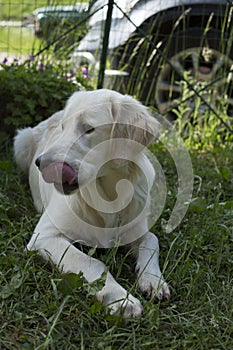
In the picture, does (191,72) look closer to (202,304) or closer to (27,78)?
(27,78)

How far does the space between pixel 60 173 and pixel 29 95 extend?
87.7 inches

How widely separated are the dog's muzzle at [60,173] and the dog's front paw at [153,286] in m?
0.53

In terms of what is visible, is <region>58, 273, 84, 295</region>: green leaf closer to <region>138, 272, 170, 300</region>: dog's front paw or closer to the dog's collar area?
<region>138, 272, 170, 300</region>: dog's front paw

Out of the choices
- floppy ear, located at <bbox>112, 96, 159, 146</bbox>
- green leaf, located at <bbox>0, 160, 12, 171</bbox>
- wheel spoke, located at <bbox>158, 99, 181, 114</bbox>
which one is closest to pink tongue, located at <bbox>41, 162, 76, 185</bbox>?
floppy ear, located at <bbox>112, 96, 159, 146</bbox>

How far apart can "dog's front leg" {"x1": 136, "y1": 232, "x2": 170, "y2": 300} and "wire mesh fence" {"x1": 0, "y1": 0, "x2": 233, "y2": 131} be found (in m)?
2.34

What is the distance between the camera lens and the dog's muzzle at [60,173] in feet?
8.34

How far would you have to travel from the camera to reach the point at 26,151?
418 cm

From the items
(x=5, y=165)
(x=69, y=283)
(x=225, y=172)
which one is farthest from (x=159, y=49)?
(x=69, y=283)

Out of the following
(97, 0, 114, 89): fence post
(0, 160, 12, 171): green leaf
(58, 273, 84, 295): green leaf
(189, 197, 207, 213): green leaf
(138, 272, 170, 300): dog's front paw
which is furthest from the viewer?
(97, 0, 114, 89): fence post

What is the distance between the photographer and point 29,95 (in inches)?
182

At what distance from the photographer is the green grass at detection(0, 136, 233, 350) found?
2170 mm

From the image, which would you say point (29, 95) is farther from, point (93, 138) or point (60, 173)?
point (60, 173)

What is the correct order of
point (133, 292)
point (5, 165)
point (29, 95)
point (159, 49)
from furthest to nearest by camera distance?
point (159, 49) → point (29, 95) → point (5, 165) → point (133, 292)

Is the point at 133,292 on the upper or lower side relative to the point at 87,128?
lower
